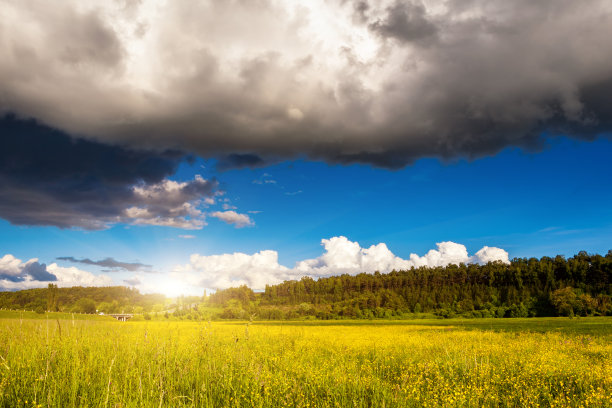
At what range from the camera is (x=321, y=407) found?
6.14 m

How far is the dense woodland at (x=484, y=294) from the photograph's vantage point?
12531 cm

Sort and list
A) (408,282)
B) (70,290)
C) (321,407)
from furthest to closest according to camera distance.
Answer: (408,282) < (70,290) < (321,407)

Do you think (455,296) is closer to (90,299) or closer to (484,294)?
(484,294)

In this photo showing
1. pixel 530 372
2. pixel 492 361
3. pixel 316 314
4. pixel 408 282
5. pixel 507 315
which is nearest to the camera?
pixel 530 372

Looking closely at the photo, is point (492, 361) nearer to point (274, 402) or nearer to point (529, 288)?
point (274, 402)

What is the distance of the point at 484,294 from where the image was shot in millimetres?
156375

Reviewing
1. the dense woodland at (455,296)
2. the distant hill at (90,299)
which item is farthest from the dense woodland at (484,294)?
the distant hill at (90,299)

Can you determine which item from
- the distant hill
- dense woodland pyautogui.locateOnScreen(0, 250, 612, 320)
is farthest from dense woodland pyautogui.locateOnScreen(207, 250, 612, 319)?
the distant hill

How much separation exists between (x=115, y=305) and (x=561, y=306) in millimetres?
182537

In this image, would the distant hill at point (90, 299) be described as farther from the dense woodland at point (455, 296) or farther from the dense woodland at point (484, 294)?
the dense woodland at point (484, 294)

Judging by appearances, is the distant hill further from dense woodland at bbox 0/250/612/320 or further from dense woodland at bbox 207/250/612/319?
dense woodland at bbox 207/250/612/319

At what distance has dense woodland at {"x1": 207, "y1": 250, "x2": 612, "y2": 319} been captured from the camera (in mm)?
125312

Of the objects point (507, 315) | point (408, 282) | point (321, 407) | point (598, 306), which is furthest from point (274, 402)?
point (408, 282)

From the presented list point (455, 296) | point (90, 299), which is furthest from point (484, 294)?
point (90, 299)
